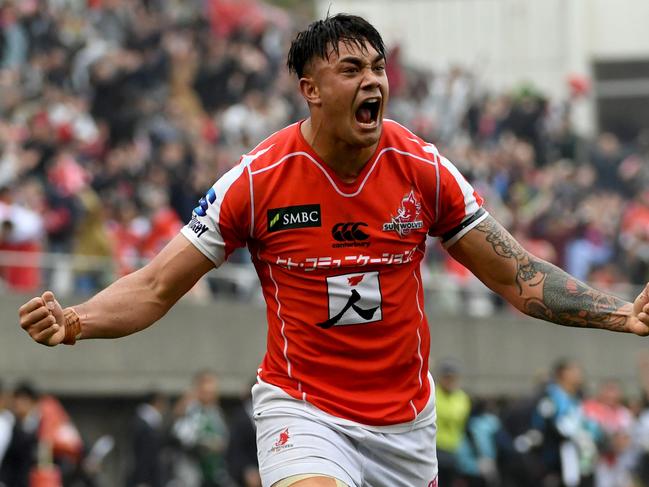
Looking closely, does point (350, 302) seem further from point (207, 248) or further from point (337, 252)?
point (207, 248)

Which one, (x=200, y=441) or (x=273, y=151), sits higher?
(x=273, y=151)

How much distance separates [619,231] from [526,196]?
1.53m

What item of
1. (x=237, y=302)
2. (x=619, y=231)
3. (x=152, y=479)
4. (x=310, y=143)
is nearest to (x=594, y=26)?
(x=619, y=231)

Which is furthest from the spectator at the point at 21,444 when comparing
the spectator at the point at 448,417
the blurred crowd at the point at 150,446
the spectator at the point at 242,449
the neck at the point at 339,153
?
the neck at the point at 339,153

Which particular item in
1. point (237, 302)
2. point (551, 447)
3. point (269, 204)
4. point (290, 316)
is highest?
point (269, 204)

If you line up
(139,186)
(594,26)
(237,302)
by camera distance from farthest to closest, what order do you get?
1. (594,26)
2. (237,302)
3. (139,186)

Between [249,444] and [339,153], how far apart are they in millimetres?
9063

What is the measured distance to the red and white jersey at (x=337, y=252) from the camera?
7.48 m

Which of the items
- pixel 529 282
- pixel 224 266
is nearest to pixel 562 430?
pixel 224 266

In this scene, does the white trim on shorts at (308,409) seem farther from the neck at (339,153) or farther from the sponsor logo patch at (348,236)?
the neck at (339,153)

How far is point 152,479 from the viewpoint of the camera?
16750 mm

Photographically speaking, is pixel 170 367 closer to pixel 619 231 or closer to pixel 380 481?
pixel 619 231

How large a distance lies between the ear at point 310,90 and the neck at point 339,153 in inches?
4.0

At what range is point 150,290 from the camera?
7.54 meters
